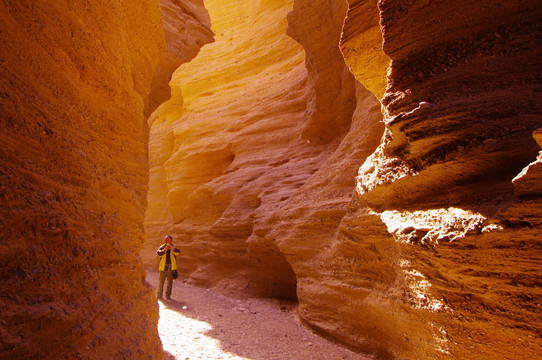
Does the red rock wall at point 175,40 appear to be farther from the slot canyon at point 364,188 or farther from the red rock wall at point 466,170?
the red rock wall at point 466,170

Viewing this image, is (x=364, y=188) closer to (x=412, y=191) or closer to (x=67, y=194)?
(x=412, y=191)

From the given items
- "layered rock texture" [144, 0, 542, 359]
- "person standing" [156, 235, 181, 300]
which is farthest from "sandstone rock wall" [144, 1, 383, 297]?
"person standing" [156, 235, 181, 300]

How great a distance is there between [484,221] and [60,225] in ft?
9.39

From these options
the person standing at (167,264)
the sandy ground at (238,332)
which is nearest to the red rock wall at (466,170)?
the sandy ground at (238,332)

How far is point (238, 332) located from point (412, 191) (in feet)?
13.2

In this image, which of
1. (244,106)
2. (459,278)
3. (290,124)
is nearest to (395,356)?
(459,278)

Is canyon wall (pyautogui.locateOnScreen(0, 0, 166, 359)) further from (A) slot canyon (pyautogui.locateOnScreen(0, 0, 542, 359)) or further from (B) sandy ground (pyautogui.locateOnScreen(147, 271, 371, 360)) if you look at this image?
(B) sandy ground (pyautogui.locateOnScreen(147, 271, 371, 360))

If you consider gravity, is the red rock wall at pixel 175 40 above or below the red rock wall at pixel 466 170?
above

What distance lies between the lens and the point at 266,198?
8766mm

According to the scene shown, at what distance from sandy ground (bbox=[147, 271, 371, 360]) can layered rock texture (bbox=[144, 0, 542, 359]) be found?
38 cm

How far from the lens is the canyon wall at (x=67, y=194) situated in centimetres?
177

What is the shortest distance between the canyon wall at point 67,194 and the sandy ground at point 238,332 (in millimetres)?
1812

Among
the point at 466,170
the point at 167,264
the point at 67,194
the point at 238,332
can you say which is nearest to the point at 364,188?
the point at 466,170

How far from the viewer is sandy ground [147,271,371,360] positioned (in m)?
4.74
